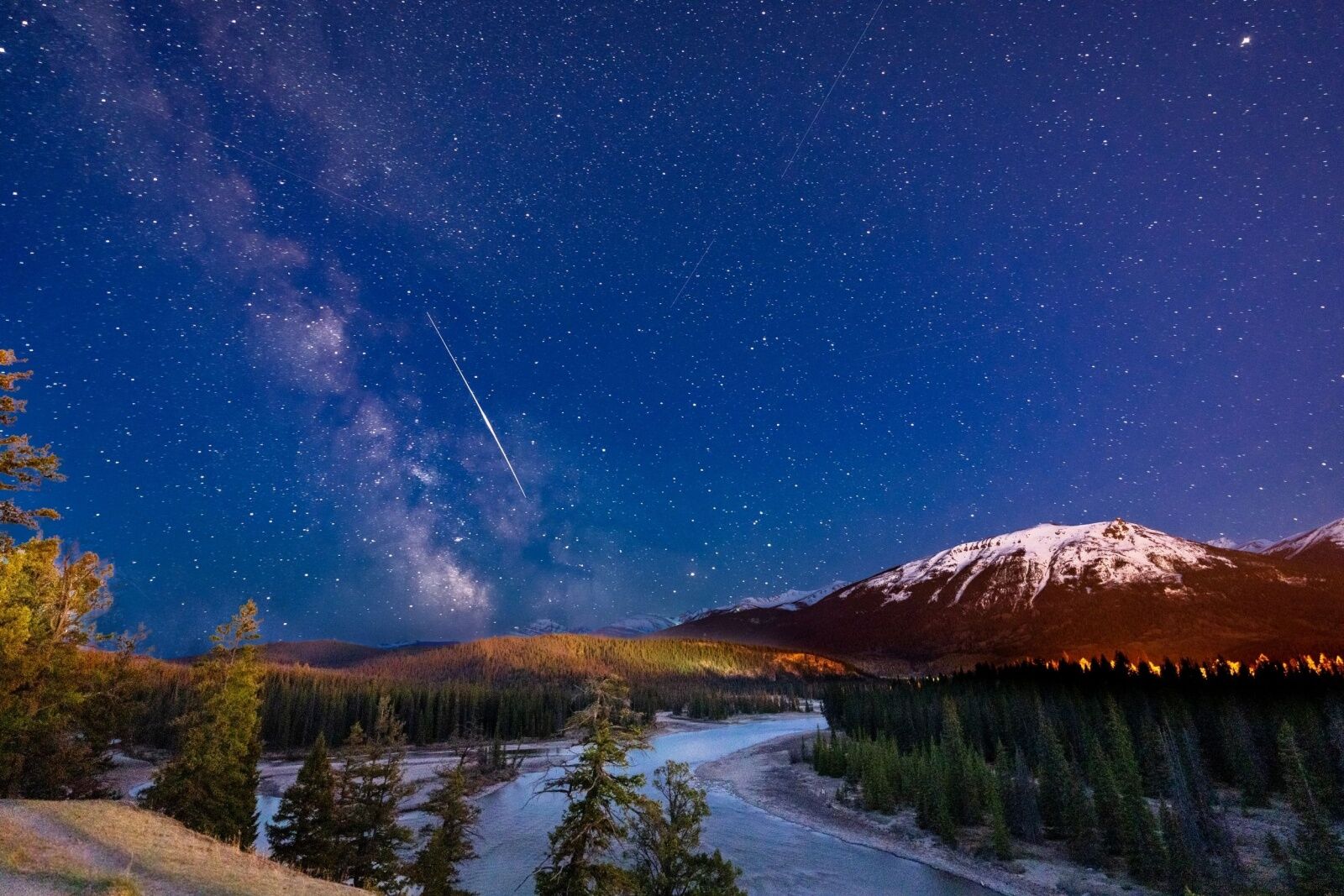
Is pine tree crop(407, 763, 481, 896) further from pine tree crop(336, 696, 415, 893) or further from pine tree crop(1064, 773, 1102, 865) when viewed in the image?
pine tree crop(1064, 773, 1102, 865)

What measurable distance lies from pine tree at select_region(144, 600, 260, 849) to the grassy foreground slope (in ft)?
37.3

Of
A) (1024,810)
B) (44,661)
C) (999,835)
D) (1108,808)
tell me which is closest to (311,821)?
(44,661)

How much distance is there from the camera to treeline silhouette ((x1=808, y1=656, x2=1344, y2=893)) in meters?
44.9

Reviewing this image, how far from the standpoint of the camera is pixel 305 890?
1420cm

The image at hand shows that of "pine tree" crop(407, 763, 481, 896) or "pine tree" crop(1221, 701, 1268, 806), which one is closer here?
"pine tree" crop(407, 763, 481, 896)

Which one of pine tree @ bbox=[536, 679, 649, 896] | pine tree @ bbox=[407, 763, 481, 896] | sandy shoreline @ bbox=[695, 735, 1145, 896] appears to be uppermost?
pine tree @ bbox=[536, 679, 649, 896]

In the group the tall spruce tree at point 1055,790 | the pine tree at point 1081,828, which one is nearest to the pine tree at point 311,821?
the pine tree at point 1081,828

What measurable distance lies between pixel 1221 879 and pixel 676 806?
153 feet

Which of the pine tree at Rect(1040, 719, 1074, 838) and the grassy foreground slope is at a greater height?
the grassy foreground slope

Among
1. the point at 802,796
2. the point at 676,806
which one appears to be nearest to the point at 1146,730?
the point at 802,796

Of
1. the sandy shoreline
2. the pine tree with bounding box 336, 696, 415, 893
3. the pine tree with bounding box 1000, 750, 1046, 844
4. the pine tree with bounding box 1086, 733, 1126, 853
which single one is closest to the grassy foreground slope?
the pine tree with bounding box 336, 696, 415, 893

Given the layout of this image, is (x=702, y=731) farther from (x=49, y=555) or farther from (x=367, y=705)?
(x=49, y=555)

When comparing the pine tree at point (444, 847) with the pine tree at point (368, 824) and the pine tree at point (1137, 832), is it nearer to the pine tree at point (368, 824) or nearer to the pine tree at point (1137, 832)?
the pine tree at point (368, 824)

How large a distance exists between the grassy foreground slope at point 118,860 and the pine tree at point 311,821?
1140 centimetres
